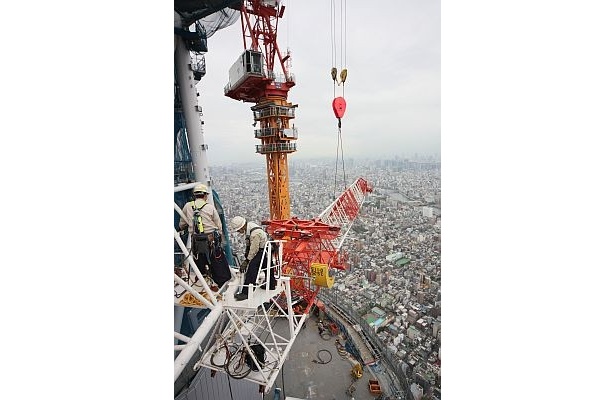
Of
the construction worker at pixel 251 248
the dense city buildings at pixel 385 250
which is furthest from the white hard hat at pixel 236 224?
the dense city buildings at pixel 385 250

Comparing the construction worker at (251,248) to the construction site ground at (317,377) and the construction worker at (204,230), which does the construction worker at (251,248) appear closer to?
the construction worker at (204,230)

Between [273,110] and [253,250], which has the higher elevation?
[273,110]

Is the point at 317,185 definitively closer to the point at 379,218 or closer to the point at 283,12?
the point at 379,218

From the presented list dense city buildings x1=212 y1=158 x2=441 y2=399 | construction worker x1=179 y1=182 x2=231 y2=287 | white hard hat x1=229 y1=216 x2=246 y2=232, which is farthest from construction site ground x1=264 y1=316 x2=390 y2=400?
white hard hat x1=229 y1=216 x2=246 y2=232

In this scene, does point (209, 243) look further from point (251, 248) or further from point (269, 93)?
point (269, 93)

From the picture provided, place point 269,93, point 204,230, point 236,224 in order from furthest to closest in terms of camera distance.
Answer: point 269,93 → point 236,224 → point 204,230

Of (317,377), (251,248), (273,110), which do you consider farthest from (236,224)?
(273,110)

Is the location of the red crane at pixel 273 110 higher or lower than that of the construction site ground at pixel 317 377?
higher
